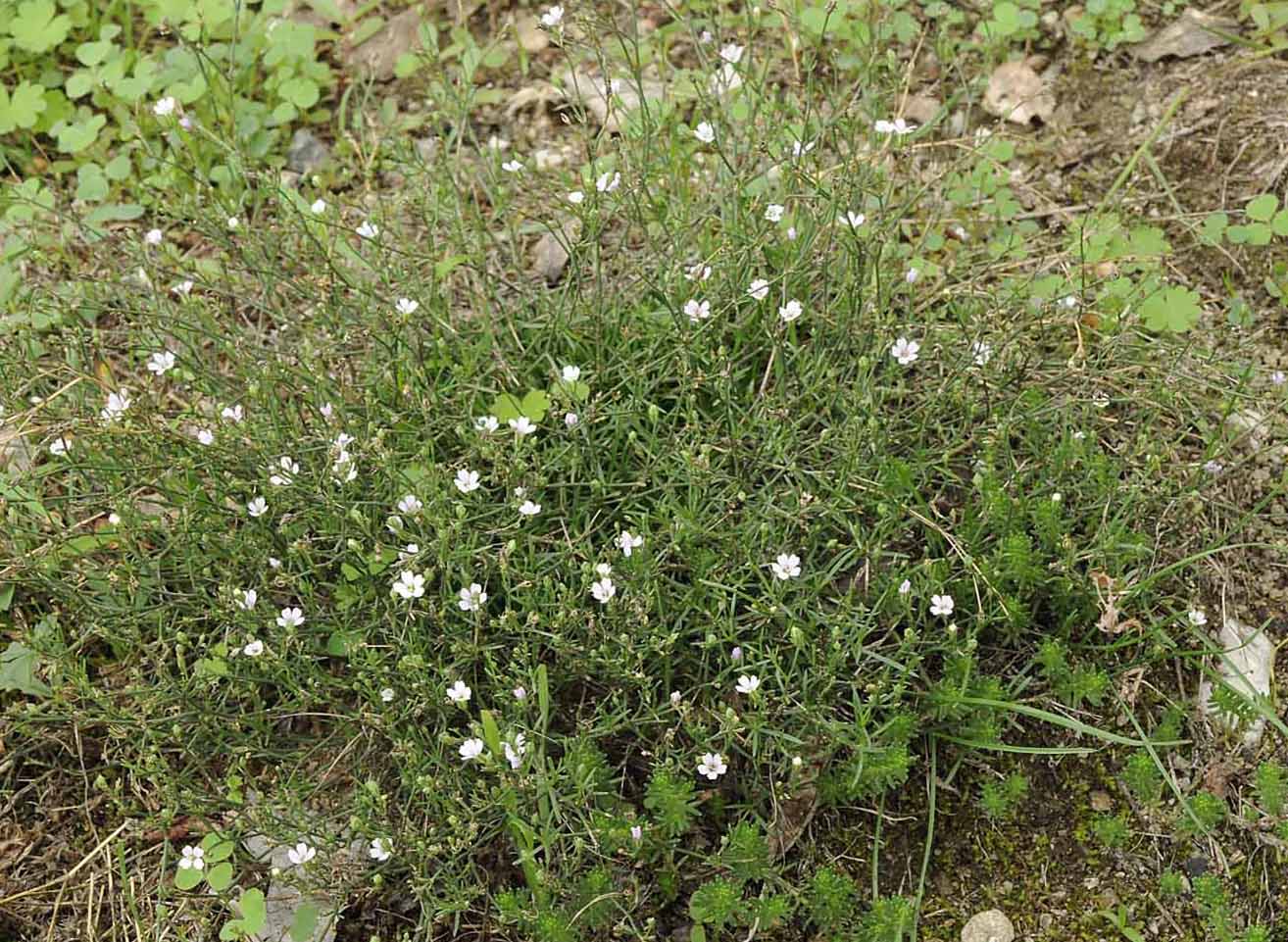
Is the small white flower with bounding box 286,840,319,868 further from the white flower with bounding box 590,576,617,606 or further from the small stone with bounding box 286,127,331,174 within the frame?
the small stone with bounding box 286,127,331,174

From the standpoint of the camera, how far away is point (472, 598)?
280cm

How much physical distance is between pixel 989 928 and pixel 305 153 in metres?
3.38

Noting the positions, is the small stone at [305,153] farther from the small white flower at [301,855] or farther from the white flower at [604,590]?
the small white flower at [301,855]

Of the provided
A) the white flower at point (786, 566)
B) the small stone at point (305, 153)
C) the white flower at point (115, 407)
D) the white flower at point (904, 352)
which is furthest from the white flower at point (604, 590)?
the small stone at point (305, 153)

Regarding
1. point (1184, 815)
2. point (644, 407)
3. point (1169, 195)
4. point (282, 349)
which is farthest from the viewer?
point (1169, 195)

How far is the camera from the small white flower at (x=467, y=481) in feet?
9.75

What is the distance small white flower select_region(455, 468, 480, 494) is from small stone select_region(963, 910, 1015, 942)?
151cm

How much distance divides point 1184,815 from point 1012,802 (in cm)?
37

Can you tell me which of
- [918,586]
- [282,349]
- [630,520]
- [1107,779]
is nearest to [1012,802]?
[1107,779]

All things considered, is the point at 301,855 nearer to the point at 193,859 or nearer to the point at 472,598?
the point at 193,859

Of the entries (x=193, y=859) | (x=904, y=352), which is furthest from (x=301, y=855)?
(x=904, y=352)

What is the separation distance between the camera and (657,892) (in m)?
2.84

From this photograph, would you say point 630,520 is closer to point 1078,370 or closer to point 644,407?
point 644,407

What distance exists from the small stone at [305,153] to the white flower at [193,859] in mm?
2519
